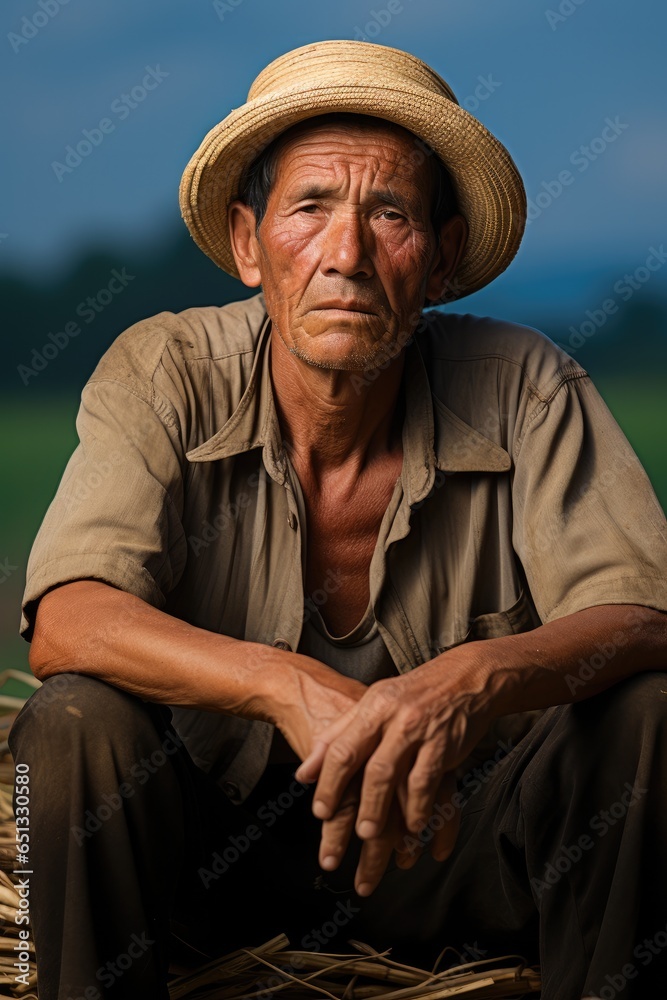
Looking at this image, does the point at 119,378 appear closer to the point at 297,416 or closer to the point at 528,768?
the point at 297,416

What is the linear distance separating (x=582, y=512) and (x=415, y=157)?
0.72 metres

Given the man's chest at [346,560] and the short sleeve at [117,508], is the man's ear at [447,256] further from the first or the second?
the short sleeve at [117,508]

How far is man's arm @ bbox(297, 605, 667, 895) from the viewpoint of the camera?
5.86 ft

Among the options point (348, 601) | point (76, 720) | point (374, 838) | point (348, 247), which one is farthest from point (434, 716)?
point (348, 247)

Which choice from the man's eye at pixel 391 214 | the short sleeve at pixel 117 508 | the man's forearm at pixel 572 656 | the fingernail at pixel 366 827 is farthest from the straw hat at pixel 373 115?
the fingernail at pixel 366 827

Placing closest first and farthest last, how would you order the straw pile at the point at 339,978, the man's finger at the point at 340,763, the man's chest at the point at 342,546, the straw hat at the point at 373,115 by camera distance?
1. the man's finger at the point at 340,763
2. the straw hat at the point at 373,115
3. the straw pile at the point at 339,978
4. the man's chest at the point at 342,546

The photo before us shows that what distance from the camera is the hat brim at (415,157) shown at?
2186 mm

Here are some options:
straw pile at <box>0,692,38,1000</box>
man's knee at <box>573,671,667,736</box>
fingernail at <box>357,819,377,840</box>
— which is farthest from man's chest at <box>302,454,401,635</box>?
straw pile at <box>0,692,38,1000</box>

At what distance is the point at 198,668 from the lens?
6.23 ft

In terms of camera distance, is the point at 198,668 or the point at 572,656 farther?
the point at 572,656

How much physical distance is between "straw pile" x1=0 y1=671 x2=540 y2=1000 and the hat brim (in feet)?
4.42

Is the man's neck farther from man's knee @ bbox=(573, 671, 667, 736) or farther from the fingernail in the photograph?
the fingernail

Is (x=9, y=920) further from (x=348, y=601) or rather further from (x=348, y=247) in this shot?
(x=348, y=247)

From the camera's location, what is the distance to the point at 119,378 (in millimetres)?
2312
